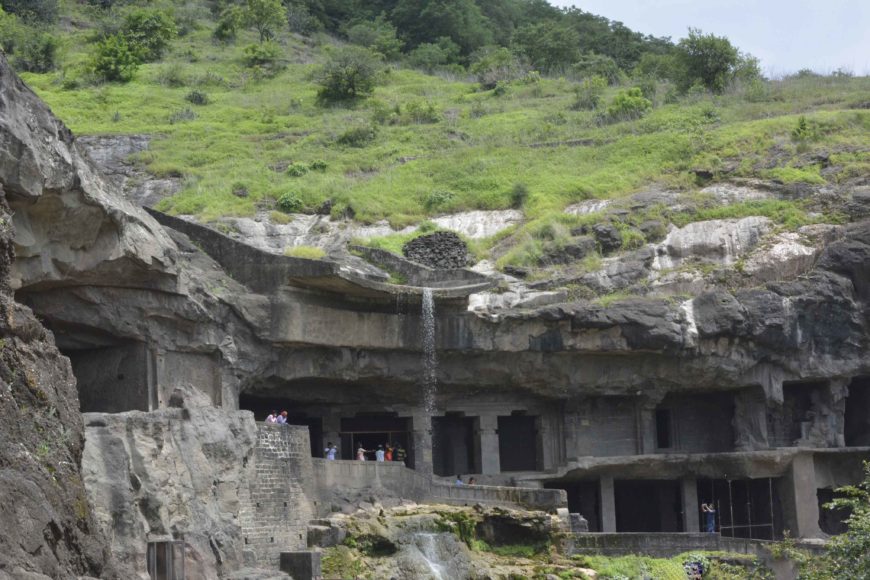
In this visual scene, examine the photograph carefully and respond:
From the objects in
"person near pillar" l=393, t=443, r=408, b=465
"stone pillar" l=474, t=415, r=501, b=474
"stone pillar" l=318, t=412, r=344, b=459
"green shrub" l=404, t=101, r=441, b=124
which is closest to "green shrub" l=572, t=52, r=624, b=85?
"green shrub" l=404, t=101, r=441, b=124

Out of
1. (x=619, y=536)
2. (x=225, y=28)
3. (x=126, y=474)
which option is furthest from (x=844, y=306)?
(x=225, y=28)

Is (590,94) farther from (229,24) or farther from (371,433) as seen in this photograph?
(371,433)

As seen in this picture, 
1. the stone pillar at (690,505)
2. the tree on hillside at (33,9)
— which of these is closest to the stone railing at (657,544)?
the stone pillar at (690,505)

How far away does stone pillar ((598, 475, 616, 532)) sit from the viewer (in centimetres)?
4022

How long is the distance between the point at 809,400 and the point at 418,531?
15867 millimetres

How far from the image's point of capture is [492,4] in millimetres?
84688

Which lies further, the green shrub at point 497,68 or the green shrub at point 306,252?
the green shrub at point 497,68

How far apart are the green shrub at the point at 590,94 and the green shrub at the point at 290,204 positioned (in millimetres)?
18809

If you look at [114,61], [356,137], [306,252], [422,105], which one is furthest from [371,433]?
[114,61]

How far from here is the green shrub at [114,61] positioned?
213 feet

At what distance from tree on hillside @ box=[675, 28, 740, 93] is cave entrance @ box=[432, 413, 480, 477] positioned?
25.2 metres

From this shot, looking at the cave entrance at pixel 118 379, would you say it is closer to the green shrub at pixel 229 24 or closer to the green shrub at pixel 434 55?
the green shrub at pixel 229 24

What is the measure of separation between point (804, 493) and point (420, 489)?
1108cm

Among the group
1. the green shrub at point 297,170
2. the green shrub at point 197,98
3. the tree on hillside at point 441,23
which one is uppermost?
the tree on hillside at point 441,23
